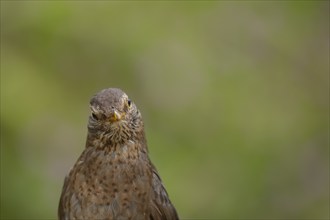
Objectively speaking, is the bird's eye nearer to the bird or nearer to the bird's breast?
the bird

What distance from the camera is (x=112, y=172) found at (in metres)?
7.03

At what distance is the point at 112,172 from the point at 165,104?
396 centimetres

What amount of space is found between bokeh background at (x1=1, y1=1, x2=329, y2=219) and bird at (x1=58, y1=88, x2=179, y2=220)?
2.81 m

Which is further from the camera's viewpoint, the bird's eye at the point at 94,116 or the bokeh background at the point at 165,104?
the bokeh background at the point at 165,104

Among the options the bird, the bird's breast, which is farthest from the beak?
the bird's breast

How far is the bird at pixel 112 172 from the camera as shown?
7023 mm

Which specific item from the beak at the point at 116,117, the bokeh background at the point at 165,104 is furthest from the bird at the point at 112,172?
the bokeh background at the point at 165,104

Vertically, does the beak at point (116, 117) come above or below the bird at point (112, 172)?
above

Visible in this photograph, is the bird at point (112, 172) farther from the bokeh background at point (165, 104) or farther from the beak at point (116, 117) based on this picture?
the bokeh background at point (165, 104)

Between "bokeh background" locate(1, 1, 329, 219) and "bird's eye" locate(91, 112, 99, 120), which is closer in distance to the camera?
"bird's eye" locate(91, 112, 99, 120)

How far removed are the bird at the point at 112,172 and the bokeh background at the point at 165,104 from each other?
281 centimetres

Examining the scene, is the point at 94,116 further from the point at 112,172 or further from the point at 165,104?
the point at 165,104

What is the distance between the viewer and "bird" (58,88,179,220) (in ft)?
23.0

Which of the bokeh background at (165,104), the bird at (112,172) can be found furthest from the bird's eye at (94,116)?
the bokeh background at (165,104)
